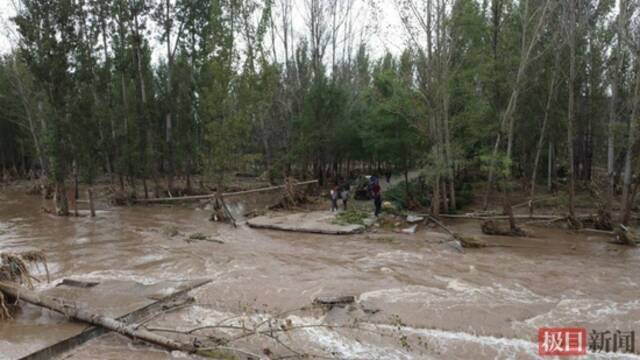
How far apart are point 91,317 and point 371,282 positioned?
5.53 meters

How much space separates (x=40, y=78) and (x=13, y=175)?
27665 mm

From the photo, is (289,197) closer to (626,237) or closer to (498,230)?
(498,230)

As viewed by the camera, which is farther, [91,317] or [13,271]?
[13,271]

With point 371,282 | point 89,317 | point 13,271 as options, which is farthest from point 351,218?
point 13,271

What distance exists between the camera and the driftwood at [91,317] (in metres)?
6.16

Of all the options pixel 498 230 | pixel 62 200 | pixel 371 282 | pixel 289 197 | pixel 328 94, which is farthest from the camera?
pixel 328 94

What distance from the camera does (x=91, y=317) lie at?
22.7 ft

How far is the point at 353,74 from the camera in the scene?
39.3m

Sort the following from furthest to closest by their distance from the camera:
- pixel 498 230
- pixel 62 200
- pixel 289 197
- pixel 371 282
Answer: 1. pixel 289 197
2. pixel 62 200
3. pixel 498 230
4. pixel 371 282

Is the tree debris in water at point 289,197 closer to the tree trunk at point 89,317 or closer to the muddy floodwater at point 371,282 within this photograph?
the muddy floodwater at point 371,282

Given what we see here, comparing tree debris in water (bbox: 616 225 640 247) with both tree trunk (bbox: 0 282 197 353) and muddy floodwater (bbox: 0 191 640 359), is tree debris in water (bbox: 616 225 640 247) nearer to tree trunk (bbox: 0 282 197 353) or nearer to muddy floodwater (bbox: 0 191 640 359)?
muddy floodwater (bbox: 0 191 640 359)

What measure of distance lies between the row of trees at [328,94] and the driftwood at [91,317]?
42.1ft

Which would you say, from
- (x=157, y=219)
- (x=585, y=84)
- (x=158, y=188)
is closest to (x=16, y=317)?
(x=157, y=219)

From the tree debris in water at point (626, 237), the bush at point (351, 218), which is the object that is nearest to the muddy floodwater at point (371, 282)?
the tree debris in water at point (626, 237)
